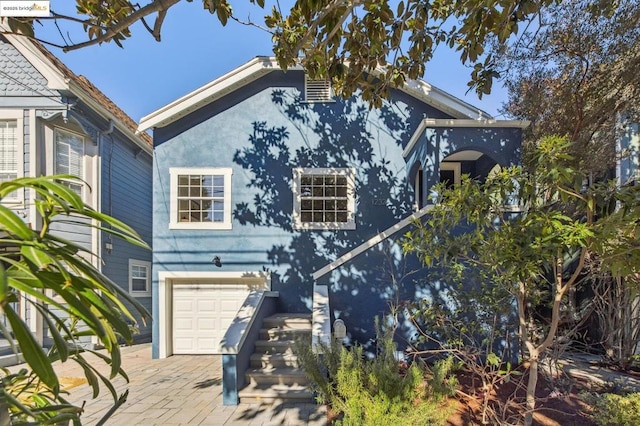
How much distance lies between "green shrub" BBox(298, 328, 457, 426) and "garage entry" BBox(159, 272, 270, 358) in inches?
165

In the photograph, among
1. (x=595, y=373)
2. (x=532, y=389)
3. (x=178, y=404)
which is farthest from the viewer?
(x=595, y=373)

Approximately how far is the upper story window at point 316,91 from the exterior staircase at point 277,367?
538 centimetres

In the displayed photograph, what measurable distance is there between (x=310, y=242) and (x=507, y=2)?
611 cm

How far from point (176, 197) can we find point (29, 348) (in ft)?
26.6

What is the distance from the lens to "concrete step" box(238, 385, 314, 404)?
16.6 ft

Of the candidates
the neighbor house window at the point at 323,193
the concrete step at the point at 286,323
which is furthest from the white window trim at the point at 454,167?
the concrete step at the point at 286,323

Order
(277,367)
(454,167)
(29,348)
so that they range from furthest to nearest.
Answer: (454,167)
(277,367)
(29,348)

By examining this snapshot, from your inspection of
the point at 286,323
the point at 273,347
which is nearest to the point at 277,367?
the point at 273,347

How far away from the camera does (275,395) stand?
16.7 ft

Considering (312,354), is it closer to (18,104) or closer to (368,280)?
(368,280)

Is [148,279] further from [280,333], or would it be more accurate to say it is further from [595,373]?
[595,373]

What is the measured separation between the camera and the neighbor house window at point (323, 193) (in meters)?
8.42

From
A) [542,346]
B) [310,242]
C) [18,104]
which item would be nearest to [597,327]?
[542,346]

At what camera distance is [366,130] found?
8523mm
